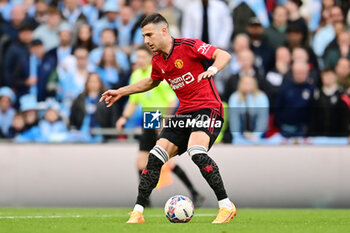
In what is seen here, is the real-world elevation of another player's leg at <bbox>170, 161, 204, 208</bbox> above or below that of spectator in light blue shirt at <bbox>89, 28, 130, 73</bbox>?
below

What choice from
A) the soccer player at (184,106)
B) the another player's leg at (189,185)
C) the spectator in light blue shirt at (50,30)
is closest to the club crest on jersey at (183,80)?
the soccer player at (184,106)

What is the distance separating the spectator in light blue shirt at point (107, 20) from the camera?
13.4 meters

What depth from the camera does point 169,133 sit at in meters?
7.25

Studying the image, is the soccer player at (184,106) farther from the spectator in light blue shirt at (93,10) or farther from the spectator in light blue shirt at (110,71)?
the spectator in light blue shirt at (93,10)

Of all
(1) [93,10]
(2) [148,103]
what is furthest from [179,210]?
(1) [93,10]

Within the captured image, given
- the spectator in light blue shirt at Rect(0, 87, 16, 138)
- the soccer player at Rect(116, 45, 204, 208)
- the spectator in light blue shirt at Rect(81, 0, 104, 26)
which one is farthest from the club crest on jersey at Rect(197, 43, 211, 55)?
the spectator in light blue shirt at Rect(81, 0, 104, 26)

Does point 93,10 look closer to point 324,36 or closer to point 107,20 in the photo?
point 107,20

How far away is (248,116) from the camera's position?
1153cm

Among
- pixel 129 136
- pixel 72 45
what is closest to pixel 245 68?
pixel 129 136

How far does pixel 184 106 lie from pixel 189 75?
1.05ft

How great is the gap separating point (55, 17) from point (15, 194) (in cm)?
367

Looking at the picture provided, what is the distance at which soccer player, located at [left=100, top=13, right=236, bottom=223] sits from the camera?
7027mm

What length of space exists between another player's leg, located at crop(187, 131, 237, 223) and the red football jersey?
1.07 ft

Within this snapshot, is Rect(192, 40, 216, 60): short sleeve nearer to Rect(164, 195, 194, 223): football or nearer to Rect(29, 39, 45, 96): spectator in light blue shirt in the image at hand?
Rect(164, 195, 194, 223): football
